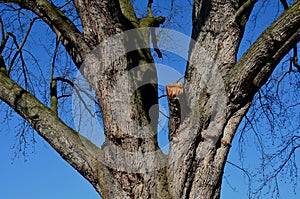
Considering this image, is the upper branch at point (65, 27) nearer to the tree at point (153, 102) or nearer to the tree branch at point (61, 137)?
the tree at point (153, 102)

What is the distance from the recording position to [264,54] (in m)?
3.09

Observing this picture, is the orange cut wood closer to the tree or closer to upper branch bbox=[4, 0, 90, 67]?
the tree

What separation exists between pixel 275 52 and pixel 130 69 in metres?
1.07

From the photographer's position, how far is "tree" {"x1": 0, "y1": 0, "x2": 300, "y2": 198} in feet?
10.1

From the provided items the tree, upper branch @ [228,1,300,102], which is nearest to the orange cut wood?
the tree

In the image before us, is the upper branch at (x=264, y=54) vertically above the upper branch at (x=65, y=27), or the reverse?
the upper branch at (x=65, y=27)

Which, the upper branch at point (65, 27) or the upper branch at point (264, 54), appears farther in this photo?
the upper branch at point (65, 27)

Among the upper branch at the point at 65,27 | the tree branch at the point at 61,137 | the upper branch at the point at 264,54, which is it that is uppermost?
the upper branch at the point at 65,27

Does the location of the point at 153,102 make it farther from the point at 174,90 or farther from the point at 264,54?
the point at 264,54

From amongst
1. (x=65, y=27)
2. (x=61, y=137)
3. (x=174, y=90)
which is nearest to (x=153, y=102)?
(x=174, y=90)

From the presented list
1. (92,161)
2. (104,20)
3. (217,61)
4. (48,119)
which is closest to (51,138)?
(48,119)

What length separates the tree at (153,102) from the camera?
3090 mm

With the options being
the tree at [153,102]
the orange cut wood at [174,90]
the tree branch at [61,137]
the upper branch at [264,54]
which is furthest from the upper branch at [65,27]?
the upper branch at [264,54]

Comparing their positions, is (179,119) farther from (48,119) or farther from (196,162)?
(48,119)
